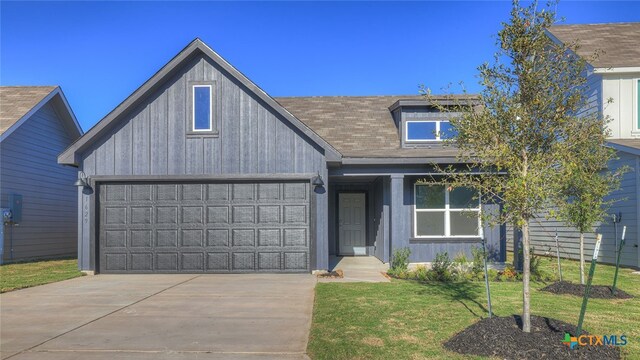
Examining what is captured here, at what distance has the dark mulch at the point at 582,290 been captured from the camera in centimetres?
886

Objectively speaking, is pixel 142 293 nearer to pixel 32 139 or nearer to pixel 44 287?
pixel 44 287

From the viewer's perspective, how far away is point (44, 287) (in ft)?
34.7

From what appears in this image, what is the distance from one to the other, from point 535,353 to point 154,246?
32.4ft

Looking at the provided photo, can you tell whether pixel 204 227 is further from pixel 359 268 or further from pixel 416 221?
pixel 416 221

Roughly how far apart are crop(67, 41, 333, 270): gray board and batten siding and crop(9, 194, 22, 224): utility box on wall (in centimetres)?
542

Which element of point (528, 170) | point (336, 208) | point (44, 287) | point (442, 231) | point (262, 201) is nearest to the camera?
point (528, 170)

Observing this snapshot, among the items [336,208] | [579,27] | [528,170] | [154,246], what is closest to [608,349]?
[528,170]

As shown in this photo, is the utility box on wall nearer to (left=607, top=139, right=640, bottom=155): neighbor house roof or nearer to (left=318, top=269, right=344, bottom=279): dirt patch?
(left=318, top=269, right=344, bottom=279): dirt patch

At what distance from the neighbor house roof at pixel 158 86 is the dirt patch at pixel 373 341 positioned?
6639mm

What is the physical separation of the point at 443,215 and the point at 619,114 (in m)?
6.28

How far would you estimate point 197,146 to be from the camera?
12508mm

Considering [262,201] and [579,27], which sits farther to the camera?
[579,27]

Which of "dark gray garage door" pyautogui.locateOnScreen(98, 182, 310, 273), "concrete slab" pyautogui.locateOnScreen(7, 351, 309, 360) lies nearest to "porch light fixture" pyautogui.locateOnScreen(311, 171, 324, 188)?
"dark gray garage door" pyautogui.locateOnScreen(98, 182, 310, 273)

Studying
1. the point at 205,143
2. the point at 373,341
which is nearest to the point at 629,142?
the point at 373,341
